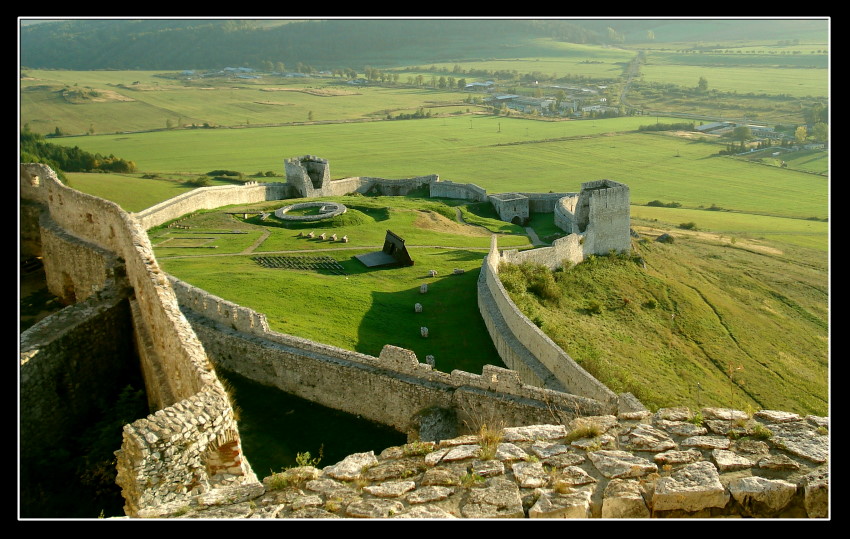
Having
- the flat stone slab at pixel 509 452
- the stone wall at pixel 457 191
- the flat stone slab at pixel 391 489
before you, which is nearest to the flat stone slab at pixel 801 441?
the flat stone slab at pixel 509 452

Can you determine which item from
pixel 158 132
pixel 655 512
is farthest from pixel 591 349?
pixel 158 132

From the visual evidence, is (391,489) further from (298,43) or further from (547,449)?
(298,43)

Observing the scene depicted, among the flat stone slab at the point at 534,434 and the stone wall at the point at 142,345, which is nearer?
the flat stone slab at the point at 534,434

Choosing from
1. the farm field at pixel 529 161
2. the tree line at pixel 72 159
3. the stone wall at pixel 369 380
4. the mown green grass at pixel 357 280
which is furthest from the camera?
the farm field at pixel 529 161

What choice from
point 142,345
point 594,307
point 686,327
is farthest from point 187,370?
point 686,327

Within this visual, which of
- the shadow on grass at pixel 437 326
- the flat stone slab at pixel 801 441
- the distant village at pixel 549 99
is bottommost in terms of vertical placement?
the shadow on grass at pixel 437 326

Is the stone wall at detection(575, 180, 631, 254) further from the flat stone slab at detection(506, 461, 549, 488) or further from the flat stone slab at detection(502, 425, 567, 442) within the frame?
the flat stone slab at detection(506, 461, 549, 488)

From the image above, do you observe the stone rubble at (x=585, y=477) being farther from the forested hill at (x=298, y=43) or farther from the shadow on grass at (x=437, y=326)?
the forested hill at (x=298, y=43)
